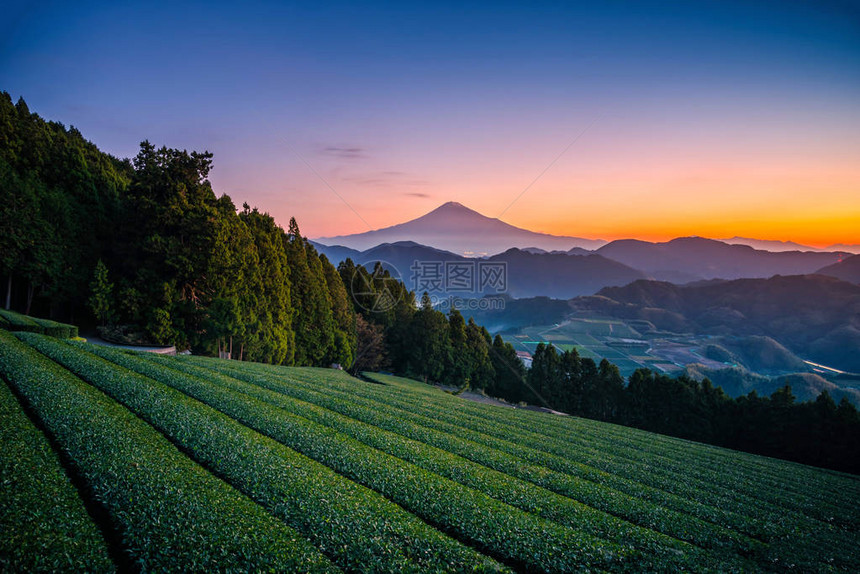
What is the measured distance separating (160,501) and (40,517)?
5.74ft

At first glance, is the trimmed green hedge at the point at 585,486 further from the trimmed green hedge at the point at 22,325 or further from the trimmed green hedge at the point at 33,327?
the trimmed green hedge at the point at 22,325

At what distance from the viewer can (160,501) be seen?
754 cm

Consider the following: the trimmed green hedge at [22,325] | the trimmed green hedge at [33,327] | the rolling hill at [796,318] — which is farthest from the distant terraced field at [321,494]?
the rolling hill at [796,318]

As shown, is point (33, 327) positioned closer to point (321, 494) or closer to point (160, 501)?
point (160, 501)

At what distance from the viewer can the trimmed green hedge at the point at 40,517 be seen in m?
5.52

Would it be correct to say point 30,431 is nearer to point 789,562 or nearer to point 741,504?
point 789,562

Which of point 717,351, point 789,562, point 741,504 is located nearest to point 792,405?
point 741,504

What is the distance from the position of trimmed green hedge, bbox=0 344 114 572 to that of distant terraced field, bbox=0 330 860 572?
0.03 metres

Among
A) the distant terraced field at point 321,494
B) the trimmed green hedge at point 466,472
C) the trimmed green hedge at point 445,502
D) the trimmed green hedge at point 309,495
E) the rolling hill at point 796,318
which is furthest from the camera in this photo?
the rolling hill at point 796,318

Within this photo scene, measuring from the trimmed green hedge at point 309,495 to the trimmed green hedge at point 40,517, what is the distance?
3.07 m

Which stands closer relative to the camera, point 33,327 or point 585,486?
point 585,486

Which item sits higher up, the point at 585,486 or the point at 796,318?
the point at 796,318

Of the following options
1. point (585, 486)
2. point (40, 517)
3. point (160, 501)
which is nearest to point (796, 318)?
point (585, 486)

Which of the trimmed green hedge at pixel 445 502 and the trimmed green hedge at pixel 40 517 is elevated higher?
the trimmed green hedge at pixel 40 517
